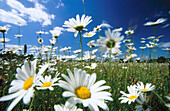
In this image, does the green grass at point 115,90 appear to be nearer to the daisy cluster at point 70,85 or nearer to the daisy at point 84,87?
the daisy cluster at point 70,85

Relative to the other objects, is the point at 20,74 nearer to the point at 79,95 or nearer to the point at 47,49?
the point at 79,95

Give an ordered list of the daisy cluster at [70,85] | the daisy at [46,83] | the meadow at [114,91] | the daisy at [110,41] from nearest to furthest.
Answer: the daisy cluster at [70,85]
the daisy at [46,83]
the meadow at [114,91]
the daisy at [110,41]

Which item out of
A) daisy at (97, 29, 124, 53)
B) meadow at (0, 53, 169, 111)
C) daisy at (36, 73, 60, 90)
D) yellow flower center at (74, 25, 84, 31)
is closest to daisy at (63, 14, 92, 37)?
yellow flower center at (74, 25, 84, 31)

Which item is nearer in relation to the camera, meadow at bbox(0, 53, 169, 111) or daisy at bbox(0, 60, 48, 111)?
daisy at bbox(0, 60, 48, 111)

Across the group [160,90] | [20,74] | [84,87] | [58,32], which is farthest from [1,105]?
[160,90]

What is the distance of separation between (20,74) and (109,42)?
4.57ft

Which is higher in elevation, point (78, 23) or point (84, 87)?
point (78, 23)

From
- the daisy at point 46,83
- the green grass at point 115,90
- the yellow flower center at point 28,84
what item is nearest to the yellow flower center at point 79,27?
the daisy at point 46,83

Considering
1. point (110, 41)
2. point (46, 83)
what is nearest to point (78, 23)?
point (110, 41)

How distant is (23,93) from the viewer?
2.21ft

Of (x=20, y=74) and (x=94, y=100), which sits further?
(x=20, y=74)

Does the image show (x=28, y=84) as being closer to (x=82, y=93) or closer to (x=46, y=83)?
(x=46, y=83)

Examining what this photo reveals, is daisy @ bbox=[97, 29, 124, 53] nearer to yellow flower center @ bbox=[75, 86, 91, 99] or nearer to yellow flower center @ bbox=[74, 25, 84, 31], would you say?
yellow flower center @ bbox=[74, 25, 84, 31]

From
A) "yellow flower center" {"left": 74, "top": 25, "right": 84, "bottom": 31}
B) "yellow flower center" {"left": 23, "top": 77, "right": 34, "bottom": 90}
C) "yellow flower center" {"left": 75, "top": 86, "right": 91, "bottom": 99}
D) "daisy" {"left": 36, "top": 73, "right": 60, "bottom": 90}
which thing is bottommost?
"yellow flower center" {"left": 75, "top": 86, "right": 91, "bottom": 99}
